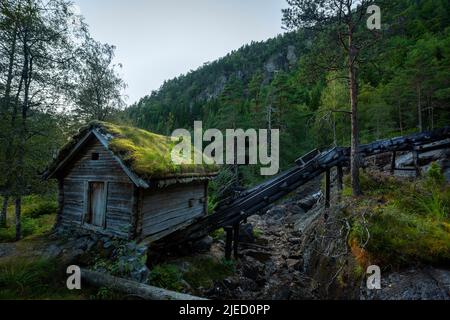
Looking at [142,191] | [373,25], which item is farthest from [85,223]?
[373,25]

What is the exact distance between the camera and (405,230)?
18.5ft

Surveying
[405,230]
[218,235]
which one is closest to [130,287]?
[405,230]

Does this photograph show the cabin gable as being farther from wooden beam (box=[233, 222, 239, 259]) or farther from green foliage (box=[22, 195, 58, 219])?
green foliage (box=[22, 195, 58, 219])

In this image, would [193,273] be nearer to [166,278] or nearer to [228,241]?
[166,278]

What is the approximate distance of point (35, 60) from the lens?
1066 cm

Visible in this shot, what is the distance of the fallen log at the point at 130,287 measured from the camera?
5.52 meters

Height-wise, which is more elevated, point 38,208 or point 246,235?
point 38,208

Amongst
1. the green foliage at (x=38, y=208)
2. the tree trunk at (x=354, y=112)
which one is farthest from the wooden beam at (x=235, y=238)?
the green foliage at (x=38, y=208)

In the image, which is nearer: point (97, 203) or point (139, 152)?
point (139, 152)

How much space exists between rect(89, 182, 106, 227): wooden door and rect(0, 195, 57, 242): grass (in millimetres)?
3070

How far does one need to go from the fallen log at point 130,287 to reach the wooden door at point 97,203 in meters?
2.68

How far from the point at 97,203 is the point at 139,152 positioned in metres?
3.16

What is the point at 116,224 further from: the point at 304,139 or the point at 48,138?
the point at 304,139

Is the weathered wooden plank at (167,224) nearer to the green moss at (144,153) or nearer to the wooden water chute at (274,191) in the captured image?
the wooden water chute at (274,191)
